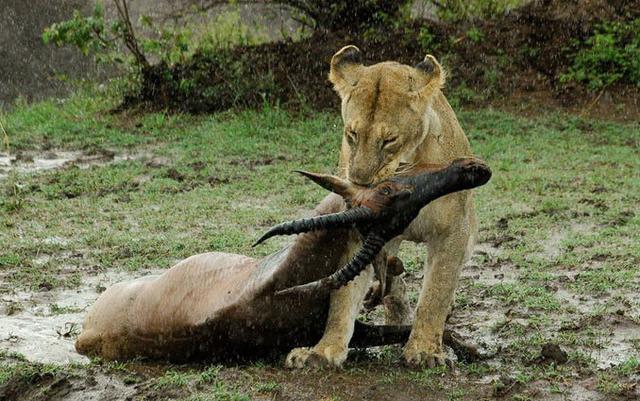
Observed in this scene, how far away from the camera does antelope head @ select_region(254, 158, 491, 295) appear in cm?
459

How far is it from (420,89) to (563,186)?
4.68 m

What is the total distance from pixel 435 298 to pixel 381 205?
2.29ft

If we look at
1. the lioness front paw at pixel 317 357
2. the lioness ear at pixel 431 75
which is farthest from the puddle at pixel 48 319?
the lioness ear at pixel 431 75

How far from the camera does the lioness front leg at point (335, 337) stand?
15.9 ft

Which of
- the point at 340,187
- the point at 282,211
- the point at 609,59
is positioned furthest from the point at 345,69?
the point at 609,59

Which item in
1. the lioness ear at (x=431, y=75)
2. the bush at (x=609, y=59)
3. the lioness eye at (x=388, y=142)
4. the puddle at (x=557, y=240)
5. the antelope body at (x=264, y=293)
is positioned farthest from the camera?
the bush at (x=609, y=59)

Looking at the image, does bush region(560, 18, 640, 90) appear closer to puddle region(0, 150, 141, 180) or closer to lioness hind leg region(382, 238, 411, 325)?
puddle region(0, 150, 141, 180)

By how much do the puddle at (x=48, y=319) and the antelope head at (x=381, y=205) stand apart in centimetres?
141

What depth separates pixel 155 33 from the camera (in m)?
14.4

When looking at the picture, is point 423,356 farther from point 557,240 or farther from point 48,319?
point 557,240

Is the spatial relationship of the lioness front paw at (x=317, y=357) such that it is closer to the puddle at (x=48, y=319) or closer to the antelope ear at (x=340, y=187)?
the antelope ear at (x=340, y=187)

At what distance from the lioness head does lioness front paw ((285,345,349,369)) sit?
0.68 m

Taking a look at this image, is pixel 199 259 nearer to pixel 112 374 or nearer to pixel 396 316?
pixel 112 374

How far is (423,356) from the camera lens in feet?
16.5
